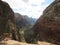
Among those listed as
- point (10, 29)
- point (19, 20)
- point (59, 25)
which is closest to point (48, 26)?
point (59, 25)

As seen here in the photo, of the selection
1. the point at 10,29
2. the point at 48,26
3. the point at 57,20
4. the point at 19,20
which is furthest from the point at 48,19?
the point at 19,20

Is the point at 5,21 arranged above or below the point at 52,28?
above

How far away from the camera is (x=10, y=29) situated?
40.4m

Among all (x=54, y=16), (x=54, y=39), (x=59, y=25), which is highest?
(x=54, y=16)

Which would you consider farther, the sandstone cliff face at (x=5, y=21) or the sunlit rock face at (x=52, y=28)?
the sandstone cliff face at (x=5, y=21)

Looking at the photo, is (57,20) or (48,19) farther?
(48,19)

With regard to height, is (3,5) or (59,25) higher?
(3,5)

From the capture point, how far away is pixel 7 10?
44.4 meters

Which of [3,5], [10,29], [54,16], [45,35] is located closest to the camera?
[54,16]

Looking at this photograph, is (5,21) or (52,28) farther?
(5,21)

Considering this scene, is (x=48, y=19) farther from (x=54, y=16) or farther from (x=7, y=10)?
(x=7, y=10)

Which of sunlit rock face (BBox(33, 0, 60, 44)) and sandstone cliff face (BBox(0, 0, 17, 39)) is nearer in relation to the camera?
sunlit rock face (BBox(33, 0, 60, 44))

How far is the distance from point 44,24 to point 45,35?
2.55m

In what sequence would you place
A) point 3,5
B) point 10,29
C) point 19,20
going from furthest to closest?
point 19,20 → point 3,5 → point 10,29
